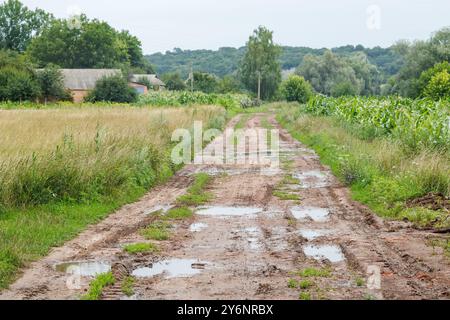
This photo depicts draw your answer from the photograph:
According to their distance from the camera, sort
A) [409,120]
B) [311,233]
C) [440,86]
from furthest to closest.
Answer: [440,86] < [409,120] < [311,233]

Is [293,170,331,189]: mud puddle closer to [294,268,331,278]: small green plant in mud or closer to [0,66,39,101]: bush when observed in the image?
[294,268,331,278]: small green plant in mud

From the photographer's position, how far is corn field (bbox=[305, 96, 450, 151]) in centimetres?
1675

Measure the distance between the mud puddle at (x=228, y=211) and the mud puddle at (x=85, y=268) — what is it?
3.93 metres

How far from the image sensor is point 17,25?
12519 cm

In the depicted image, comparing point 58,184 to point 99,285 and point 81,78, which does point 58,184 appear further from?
point 81,78

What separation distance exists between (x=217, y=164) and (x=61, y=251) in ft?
36.4

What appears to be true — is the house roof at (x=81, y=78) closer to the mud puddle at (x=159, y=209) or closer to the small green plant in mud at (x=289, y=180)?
the small green plant in mud at (x=289, y=180)

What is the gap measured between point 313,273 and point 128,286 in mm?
2260

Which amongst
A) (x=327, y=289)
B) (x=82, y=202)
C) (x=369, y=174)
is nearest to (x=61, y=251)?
(x=82, y=202)

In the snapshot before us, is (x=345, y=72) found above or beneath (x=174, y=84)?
above

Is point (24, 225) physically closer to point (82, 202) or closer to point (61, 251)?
point (61, 251)

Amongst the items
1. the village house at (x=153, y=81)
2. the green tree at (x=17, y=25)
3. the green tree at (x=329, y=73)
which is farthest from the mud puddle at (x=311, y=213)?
the green tree at (x=17, y=25)

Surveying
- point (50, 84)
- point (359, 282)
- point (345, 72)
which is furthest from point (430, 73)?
point (359, 282)

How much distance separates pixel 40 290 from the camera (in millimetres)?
6727
